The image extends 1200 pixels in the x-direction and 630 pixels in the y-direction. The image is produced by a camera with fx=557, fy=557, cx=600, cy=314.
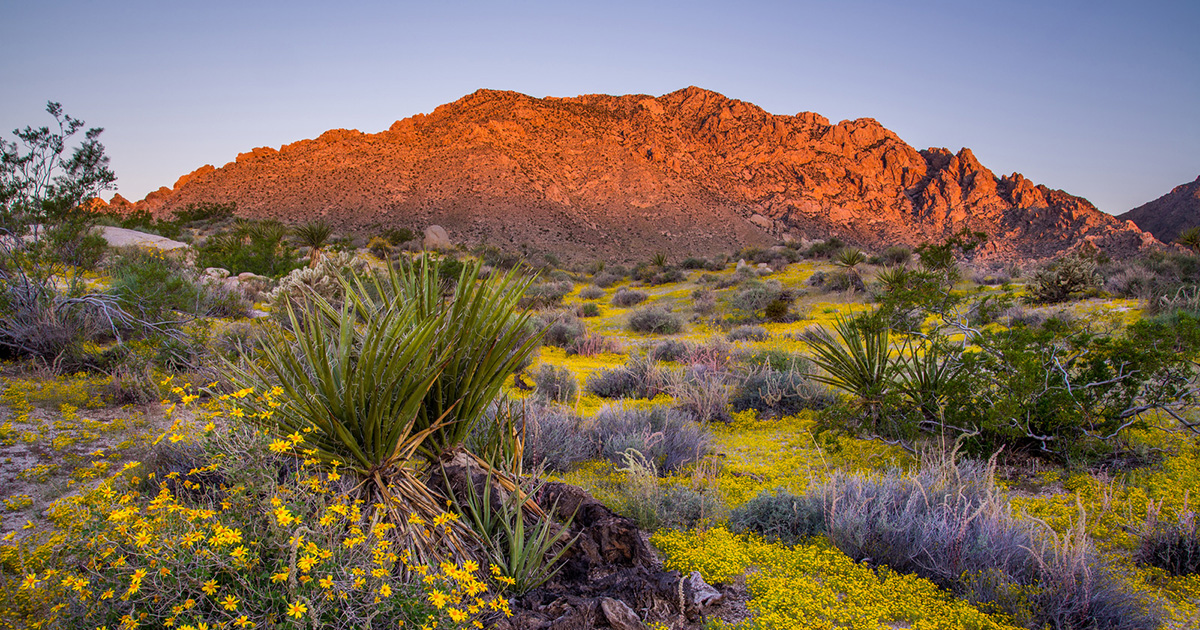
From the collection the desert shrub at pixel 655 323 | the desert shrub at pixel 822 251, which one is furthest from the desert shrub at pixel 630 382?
the desert shrub at pixel 822 251

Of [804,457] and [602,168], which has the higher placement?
[602,168]

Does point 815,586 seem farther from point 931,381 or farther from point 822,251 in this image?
point 822,251

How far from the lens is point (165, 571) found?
73.0 inches

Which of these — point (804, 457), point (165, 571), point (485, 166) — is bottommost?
point (804, 457)

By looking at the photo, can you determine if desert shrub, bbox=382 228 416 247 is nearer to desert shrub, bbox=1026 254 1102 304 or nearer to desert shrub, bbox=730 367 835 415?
desert shrub, bbox=730 367 835 415

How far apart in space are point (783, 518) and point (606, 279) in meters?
24.7

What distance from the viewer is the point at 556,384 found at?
8383mm

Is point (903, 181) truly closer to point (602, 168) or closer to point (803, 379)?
point (602, 168)

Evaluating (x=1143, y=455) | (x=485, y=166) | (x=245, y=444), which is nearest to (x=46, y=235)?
(x=245, y=444)

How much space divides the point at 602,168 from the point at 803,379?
54751 millimetres

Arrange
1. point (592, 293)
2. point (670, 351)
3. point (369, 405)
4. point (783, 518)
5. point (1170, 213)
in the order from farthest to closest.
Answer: point (1170, 213), point (592, 293), point (670, 351), point (783, 518), point (369, 405)

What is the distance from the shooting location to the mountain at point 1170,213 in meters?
44.1

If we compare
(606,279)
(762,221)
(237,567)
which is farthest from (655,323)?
(762,221)

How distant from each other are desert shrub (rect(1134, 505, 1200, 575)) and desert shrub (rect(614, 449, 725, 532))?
2622mm
